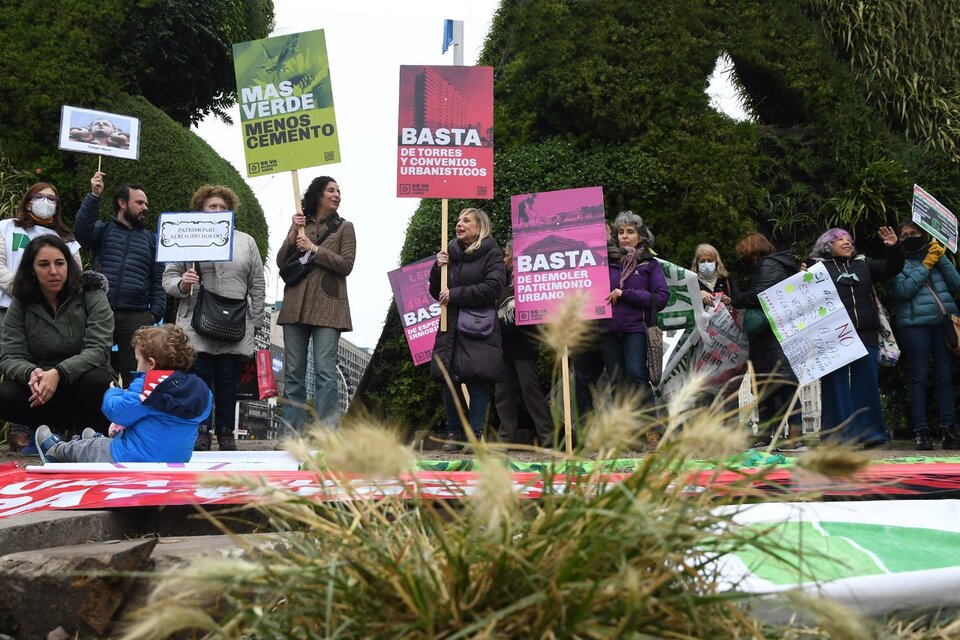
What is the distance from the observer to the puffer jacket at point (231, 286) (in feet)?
22.0

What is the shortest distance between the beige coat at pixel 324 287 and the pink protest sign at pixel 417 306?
1970mm

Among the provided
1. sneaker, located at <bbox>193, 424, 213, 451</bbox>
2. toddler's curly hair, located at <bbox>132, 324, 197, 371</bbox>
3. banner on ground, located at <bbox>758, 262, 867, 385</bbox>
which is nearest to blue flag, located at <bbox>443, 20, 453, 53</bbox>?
banner on ground, located at <bbox>758, 262, 867, 385</bbox>

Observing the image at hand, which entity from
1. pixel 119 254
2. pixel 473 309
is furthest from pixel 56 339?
pixel 473 309

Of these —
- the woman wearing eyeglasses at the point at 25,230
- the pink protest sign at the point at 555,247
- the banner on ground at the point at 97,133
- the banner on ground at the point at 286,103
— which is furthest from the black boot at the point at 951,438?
the banner on ground at the point at 97,133

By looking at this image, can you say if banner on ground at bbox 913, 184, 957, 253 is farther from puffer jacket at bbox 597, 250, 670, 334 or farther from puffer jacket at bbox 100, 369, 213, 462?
puffer jacket at bbox 100, 369, 213, 462

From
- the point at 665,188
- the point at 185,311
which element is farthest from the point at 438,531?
the point at 665,188

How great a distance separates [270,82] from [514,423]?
3.33m

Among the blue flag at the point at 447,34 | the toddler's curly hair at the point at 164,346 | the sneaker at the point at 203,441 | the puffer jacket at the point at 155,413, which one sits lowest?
the sneaker at the point at 203,441

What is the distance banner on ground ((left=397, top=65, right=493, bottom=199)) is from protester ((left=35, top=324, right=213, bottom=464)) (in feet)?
11.4

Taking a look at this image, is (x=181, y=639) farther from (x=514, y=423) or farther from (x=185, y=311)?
(x=514, y=423)

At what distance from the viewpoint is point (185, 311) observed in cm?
675

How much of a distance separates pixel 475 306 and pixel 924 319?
365 cm

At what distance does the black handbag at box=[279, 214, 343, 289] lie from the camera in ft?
22.1

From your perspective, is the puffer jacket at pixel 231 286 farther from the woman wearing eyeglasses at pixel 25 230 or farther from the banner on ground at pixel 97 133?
Answer: the banner on ground at pixel 97 133
